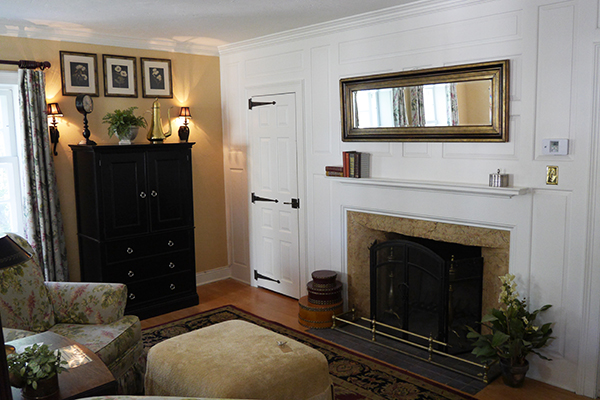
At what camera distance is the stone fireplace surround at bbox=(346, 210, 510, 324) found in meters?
3.46

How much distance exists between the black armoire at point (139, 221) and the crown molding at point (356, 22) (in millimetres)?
1286

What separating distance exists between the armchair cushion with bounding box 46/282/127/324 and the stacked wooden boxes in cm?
163

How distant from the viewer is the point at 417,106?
3.77 m

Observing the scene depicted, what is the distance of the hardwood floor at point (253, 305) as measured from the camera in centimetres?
324

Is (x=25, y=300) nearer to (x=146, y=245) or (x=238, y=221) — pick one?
(x=146, y=245)

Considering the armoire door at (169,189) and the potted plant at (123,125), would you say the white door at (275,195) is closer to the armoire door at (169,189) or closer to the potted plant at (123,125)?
the armoire door at (169,189)

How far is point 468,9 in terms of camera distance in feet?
11.2

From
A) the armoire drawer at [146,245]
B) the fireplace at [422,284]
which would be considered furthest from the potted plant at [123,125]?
the fireplace at [422,284]

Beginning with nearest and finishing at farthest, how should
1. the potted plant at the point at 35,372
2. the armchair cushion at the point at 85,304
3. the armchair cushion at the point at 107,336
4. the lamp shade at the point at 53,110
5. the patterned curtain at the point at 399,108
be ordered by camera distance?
the potted plant at the point at 35,372
the armchair cushion at the point at 107,336
the armchair cushion at the point at 85,304
the patterned curtain at the point at 399,108
the lamp shade at the point at 53,110

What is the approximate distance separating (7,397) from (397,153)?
127 inches

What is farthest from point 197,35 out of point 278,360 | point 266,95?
point 278,360

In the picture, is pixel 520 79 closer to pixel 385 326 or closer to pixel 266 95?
pixel 385 326

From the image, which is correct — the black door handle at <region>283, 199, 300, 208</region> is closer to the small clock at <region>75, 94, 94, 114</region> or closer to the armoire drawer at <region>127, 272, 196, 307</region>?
the armoire drawer at <region>127, 272, 196, 307</region>

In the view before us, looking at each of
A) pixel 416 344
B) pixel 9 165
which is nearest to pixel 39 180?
pixel 9 165
